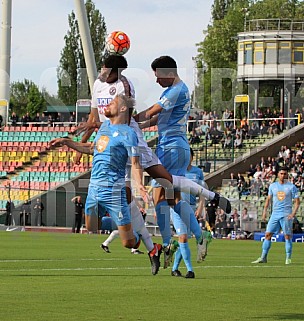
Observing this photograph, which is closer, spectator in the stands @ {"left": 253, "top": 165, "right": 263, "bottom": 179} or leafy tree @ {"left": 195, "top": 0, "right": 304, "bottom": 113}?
spectator in the stands @ {"left": 253, "top": 165, "right": 263, "bottom": 179}

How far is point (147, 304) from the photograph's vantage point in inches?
454

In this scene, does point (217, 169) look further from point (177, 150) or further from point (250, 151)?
point (177, 150)

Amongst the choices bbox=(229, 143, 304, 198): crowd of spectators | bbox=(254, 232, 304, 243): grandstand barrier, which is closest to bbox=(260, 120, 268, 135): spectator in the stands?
bbox=(229, 143, 304, 198): crowd of spectators

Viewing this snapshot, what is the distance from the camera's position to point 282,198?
22.3m

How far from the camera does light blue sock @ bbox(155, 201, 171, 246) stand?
14.4 meters

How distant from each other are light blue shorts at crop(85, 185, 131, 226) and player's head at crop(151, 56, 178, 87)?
296 cm

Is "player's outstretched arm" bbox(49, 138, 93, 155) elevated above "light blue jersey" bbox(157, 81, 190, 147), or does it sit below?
below

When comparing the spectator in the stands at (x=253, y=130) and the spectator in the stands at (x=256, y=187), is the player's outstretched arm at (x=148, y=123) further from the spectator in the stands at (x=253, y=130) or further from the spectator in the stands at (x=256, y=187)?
the spectator in the stands at (x=253, y=130)

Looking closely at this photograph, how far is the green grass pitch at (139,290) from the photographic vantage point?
10.7m

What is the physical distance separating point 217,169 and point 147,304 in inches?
1277

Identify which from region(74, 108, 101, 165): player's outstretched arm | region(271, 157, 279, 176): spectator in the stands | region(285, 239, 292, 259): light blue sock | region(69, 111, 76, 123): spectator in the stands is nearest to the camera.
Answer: region(74, 108, 101, 165): player's outstretched arm

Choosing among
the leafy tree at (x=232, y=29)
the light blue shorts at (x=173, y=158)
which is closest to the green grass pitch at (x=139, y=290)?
the light blue shorts at (x=173, y=158)

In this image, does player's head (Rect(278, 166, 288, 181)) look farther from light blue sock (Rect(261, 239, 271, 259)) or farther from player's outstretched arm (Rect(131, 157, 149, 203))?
player's outstretched arm (Rect(131, 157, 149, 203))

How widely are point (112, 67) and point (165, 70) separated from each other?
4.59ft
